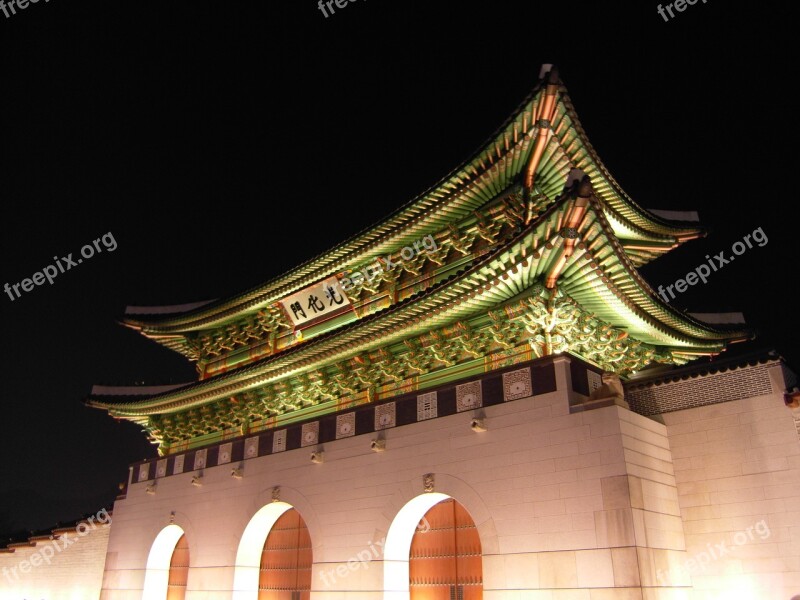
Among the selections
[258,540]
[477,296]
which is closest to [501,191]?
[477,296]

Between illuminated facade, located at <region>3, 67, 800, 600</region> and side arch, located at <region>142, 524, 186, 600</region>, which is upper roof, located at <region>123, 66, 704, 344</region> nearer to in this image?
illuminated facade, located at <region>3, 67, 800, 600</region>

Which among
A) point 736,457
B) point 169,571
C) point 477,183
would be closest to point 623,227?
point 477,183

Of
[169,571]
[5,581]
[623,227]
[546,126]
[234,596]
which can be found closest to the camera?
[546,126]

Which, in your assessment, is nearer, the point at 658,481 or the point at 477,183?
the point at 658,481

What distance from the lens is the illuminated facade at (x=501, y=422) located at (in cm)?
1055

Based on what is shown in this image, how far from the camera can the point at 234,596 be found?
15594 millimetres

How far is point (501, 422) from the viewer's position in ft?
39.0

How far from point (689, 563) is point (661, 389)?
3.11 m

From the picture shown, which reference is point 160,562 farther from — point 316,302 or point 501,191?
point 501,191

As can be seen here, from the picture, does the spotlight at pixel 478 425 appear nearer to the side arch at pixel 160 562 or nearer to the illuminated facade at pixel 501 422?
the illuminated facade at pixel 501 422

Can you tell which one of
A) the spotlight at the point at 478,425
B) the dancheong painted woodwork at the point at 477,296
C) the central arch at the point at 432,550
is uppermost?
the dancheong painted woodwork at the point at 477,296

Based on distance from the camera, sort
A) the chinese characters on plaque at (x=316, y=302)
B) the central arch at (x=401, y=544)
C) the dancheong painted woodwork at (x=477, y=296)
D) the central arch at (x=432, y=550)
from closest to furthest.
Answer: the dancheong painted woodwork at (x=477, y=296) < the central arch at (x=432, y=550) < the central arch at (x=401, y=544) < the chinese characters on plaque at (x=316, y=302)

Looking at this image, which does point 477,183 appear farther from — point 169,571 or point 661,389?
point 169,571

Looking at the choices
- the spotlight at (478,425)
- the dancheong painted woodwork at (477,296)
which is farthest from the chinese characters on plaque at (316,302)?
the spotlight at (478,425)
